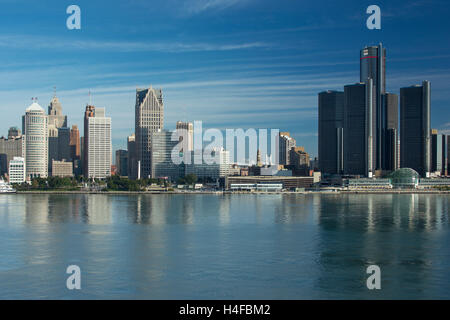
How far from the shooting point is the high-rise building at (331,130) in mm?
105769

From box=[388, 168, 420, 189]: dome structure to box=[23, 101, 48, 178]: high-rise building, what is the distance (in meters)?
59.2

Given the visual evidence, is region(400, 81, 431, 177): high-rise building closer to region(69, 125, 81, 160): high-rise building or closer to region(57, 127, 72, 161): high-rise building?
region(69, 125, 81, 160): high-rise building

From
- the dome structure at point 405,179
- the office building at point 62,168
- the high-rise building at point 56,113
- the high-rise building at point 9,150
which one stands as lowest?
the dome structure at point 405,179

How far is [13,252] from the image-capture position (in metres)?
20.7

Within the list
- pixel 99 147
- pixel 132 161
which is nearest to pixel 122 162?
pixel 132 161

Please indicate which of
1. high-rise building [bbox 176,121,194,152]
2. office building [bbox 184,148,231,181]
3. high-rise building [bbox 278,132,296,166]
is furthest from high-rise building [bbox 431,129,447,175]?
high-rise building [bbox 176,121,194,152]

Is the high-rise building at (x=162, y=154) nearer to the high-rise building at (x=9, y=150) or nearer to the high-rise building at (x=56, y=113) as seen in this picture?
the high-rise building at (x=9, y=150)

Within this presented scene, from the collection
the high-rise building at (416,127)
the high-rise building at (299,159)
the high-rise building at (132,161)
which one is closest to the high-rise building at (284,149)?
the high-rise building at (299,159)

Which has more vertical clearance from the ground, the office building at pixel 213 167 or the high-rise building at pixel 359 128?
the high-rise building at pixel 359 128

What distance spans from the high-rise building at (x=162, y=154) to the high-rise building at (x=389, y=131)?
4340 centimetres

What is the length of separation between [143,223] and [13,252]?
10.6 meters

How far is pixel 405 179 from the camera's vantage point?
8575 centimetres
